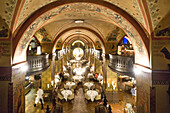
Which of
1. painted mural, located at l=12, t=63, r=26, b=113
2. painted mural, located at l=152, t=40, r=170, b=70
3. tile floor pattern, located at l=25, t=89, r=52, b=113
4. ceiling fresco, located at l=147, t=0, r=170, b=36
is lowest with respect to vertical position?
tile floor pattern, located at l=25, t=89, r=52, b=113

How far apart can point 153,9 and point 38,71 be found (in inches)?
270

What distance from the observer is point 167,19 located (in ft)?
12.8

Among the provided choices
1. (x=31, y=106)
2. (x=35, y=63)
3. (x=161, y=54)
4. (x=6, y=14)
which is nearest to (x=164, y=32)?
(x=161, y=54)

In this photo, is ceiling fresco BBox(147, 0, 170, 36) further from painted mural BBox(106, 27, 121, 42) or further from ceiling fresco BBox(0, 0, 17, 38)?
painted mural BBox(106, 27, 121, 42)

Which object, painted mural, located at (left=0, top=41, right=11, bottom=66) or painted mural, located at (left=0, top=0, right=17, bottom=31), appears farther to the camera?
painted mural, located at (left=0, top=41, right=11, bottom=66)

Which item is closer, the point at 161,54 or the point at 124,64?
the point at 161,54

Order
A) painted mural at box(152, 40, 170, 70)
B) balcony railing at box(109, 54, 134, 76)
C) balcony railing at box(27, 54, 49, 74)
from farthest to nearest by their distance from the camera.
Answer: balcony railing at box(27, 54, 49, 74), balcony railing at box(109, 54, 134, 76), painted mural at box(152, 40, 170, 70)

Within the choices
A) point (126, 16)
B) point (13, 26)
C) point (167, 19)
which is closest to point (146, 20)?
point (167, 19)

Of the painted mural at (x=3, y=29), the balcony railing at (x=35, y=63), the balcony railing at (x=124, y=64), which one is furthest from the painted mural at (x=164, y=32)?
the balcony railing at (x=35, y=63)

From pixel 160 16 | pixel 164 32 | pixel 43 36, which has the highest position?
pixel 43 36

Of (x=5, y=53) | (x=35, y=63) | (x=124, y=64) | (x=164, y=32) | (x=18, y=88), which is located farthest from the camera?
(x=35, y=63)

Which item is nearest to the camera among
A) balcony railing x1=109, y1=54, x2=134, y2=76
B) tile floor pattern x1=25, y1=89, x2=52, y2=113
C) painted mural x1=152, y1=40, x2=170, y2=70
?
painted mural x1=152, y1=40, x2=170, y2=70

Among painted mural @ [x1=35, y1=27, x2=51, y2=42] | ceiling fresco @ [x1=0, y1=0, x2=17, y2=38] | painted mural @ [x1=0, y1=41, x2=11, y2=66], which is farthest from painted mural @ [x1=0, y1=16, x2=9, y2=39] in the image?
painted mural @ [x1=35, y1=27, x2=51, y2=42]

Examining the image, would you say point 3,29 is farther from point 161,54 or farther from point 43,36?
point 161,54
